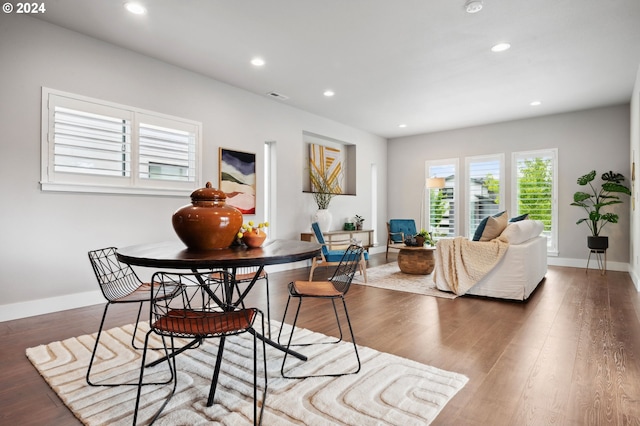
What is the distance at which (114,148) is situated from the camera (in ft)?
13.0

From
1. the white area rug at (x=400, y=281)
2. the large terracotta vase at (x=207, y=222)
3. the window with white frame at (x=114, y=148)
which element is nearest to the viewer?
the large terracotta vase at (x=207, y=222)

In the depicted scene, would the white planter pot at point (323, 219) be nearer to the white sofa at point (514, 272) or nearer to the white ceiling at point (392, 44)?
the white ceiling at point (392, 44)

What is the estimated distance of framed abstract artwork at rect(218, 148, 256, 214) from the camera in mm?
5113

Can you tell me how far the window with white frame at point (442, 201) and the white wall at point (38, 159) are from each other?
16.9 feet

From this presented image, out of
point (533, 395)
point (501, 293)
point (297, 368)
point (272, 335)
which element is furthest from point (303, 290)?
point (501, 293)

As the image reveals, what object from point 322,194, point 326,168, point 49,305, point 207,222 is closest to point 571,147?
point 326,168

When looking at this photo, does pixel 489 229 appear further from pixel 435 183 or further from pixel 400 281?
pixel 435 183

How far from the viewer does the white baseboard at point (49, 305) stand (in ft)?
10.7

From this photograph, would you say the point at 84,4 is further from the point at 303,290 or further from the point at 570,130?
the point at 570,130

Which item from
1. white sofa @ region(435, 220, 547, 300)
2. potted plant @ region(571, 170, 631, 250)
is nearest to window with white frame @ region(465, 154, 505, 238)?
potted plant @ region(571, 170, 631, 250)

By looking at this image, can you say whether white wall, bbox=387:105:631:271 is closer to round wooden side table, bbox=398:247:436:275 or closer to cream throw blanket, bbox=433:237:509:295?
round wooden side table, bbox=398:247:436:275

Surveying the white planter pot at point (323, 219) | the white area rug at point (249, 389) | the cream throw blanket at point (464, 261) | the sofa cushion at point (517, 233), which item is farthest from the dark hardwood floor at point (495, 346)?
the white planter pot at point (323, 219)

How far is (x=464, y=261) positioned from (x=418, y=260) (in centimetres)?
126

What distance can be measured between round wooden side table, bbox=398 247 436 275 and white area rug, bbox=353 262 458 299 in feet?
0.33
